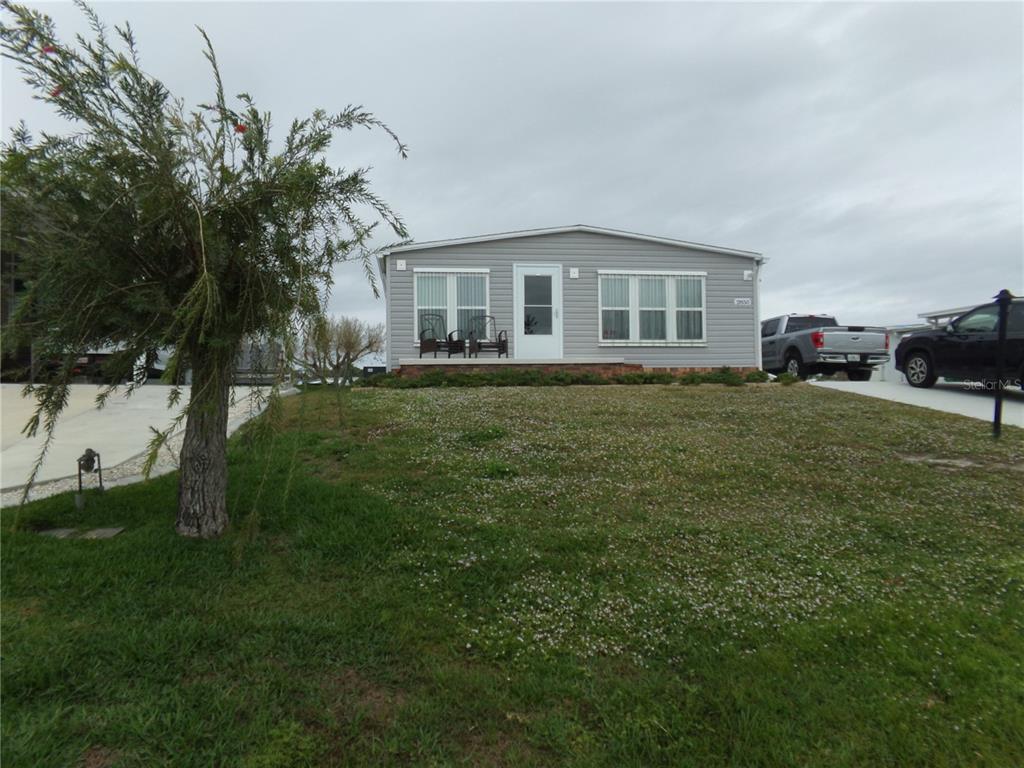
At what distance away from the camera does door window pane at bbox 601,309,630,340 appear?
43.1ft

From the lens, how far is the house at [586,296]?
41.0 feet

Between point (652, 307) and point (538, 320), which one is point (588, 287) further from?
point (652, 307)

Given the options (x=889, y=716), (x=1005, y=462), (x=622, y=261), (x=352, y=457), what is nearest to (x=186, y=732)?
(x=889, y=716)

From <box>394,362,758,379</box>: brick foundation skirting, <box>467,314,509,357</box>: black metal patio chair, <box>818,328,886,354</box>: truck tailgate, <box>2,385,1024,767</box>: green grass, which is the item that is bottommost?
<box>2,385,1024,767</box>: green grass

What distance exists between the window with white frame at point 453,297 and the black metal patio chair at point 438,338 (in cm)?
2

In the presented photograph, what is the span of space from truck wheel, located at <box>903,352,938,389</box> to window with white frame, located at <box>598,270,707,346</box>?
170 inches

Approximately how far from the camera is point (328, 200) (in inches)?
117

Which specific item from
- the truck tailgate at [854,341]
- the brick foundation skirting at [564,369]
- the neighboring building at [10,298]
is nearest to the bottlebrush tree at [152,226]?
the neighboring building at [10,298]

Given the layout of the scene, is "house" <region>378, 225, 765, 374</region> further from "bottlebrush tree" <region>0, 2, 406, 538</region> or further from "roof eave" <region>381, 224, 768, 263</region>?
"bottlebrush tree" <region>0, 2, 406, 538</region>

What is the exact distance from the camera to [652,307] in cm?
1338

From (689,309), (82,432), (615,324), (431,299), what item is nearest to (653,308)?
(689,309)

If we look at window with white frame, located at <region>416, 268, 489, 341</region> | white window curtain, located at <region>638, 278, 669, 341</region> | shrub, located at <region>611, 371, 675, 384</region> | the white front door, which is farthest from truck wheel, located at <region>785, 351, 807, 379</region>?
window with white frame, located at <region>416, 268, 489, 341</region>

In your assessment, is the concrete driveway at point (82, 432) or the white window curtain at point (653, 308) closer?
the concrete driveway at point (82, 432)

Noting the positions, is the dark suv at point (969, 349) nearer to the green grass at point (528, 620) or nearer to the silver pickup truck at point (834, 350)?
the silver pickup truck at point (834, 350)
